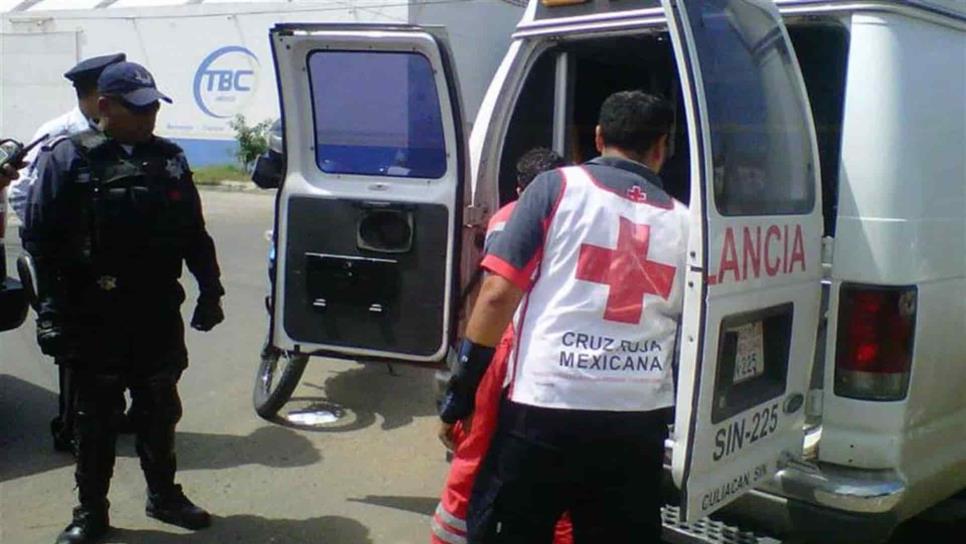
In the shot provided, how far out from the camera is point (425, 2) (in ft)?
81.7

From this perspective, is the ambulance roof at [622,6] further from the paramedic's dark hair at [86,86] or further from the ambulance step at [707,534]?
the paramedic's dark hair at [86,86]

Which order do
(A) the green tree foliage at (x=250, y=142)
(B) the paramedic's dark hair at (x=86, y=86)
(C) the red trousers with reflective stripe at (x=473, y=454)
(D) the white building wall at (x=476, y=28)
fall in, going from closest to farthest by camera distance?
(C) the red trousers with reflective stripe at (x=473, y=454), (B) the paramedic's dark hair at (x=86, y=86), (A) the green tree foliage at (x=250, y=142), (D) the white building wall at (x=476, y=28)

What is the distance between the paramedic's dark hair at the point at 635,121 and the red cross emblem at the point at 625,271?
0.80 feet

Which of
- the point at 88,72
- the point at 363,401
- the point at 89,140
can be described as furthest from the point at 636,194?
the point at 363,401

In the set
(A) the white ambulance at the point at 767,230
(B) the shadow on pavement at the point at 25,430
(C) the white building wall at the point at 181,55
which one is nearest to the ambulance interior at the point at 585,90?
(A) the white ambulance at the point at 767,230

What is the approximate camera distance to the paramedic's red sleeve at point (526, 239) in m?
2.68

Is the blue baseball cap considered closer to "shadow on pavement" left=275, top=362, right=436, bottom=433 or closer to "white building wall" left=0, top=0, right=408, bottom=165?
"shadow on pavement" left=275, top=362, right=436, bottom=433

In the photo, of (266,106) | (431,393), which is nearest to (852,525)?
(431,393)

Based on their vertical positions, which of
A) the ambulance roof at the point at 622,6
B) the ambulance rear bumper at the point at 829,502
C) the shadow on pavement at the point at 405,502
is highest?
Result: the ambulance roof at the point at 622,6

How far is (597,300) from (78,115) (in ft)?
11.7

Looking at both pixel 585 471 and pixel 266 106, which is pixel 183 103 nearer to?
pixel 266 106

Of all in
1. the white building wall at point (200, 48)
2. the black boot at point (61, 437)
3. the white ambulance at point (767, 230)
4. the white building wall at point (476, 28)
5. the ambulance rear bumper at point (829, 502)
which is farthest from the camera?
the white building wall at point (200, 48)

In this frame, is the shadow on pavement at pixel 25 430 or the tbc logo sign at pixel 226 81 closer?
the shadow on pavement at pixel 25 430

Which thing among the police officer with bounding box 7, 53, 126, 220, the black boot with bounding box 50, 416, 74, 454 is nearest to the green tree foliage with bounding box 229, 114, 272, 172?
the police officer with bounding box 7, 53, 126, 220
